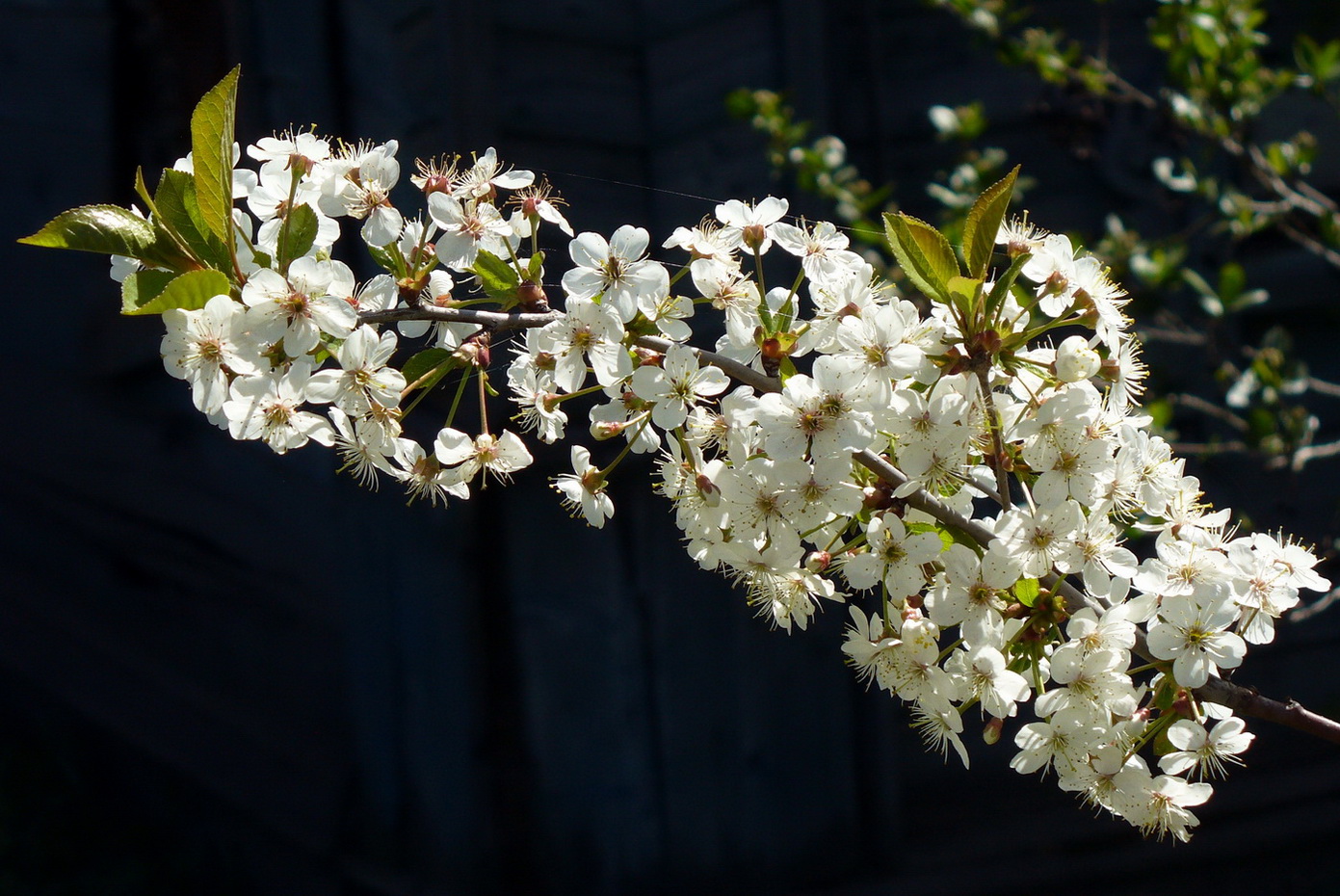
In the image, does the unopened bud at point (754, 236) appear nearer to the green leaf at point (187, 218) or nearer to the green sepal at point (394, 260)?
the green sepal at point (394, 260)

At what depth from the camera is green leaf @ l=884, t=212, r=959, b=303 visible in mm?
763

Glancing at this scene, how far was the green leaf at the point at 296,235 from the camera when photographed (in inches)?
32.2

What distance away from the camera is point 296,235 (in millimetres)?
824

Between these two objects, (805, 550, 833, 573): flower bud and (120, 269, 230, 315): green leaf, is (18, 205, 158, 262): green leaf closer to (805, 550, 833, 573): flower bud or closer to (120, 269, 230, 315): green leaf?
(120, 269, 230, 315): green leaf

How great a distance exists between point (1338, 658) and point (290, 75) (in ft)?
9.81

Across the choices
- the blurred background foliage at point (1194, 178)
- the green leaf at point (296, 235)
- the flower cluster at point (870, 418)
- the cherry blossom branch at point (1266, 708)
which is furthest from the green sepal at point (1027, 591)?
the blurred background foliage at point (1194, 178)

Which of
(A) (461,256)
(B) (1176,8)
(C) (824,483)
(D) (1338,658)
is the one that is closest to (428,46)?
(B) (1176,8)

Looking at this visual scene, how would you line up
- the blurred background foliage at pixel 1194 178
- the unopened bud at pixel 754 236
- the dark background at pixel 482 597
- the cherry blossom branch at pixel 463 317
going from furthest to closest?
the dark background at pixel 482 597 < the blurred background foliage at pixel 1194 178 < the unopened bud at pixel 754 236 < the cherry blossom branch at pixel 463 317

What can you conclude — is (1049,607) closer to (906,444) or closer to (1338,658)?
(906,444)

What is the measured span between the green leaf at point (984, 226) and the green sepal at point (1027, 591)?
0.71ft

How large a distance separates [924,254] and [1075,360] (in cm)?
12

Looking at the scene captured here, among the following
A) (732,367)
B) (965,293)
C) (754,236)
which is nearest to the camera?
(965,293)

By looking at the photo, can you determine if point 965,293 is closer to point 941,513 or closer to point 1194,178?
point 941,513

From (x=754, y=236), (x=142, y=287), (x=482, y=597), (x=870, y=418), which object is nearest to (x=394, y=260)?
(x=142, y=287)
